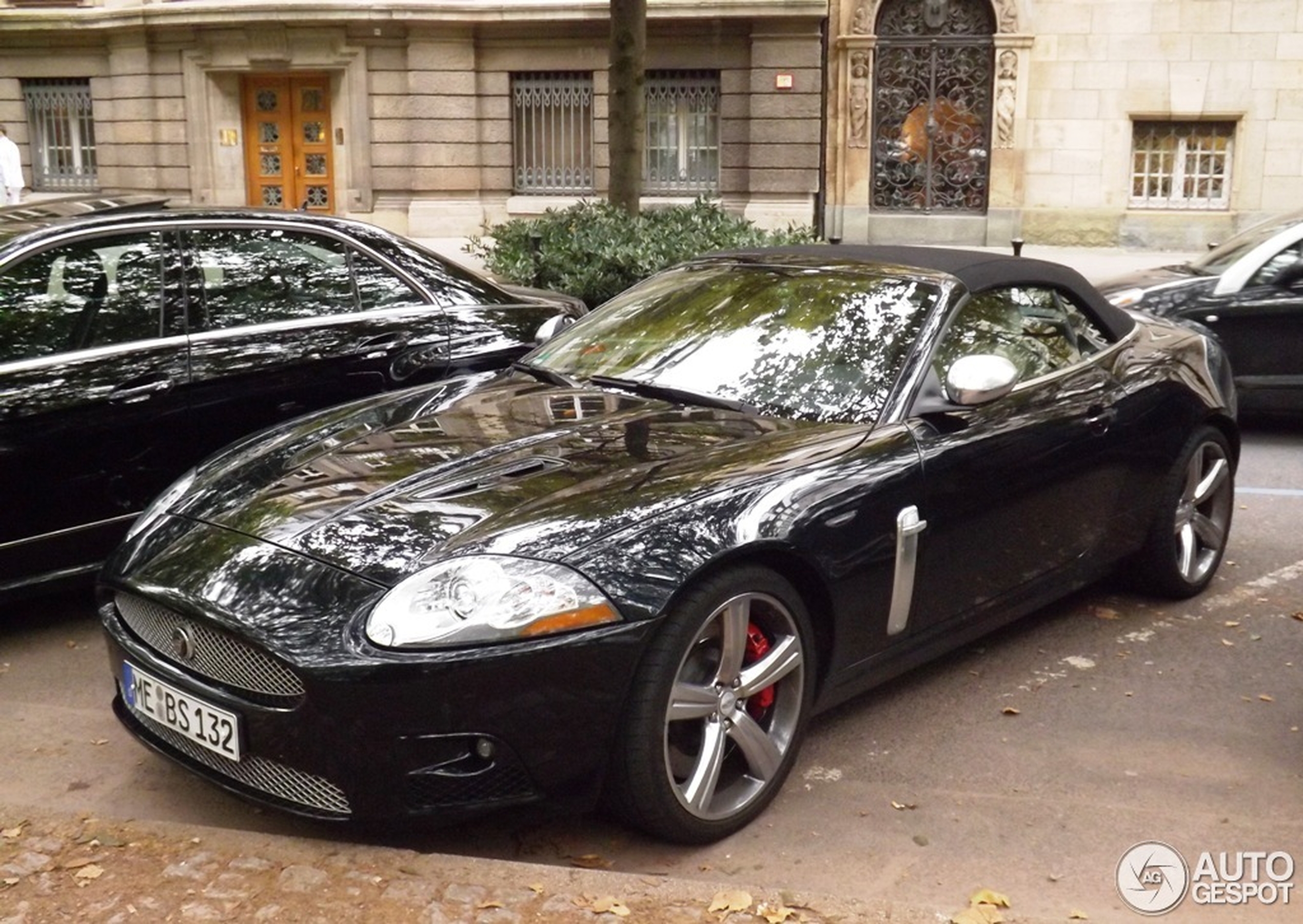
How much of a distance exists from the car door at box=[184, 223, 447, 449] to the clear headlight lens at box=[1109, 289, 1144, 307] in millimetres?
4780

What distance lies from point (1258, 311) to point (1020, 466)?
4.81 meters

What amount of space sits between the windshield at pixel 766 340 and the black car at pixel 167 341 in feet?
3.51

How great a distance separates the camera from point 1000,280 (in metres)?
5.05

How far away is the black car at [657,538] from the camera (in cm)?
346

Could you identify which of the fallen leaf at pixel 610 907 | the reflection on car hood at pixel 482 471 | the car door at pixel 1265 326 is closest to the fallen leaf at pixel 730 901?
the fallen leaf at pixel 610 907

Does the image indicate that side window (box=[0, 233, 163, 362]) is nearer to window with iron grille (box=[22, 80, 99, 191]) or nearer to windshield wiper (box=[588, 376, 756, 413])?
windshield wiper (box=[588, 376, 756, 413])

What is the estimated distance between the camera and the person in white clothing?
18.9 meters

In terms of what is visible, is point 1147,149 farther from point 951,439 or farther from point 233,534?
point 233,534

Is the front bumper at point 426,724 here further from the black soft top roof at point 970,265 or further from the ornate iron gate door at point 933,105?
the ornate iron gate door at point 933,105

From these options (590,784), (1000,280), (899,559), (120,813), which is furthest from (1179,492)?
(120,813)

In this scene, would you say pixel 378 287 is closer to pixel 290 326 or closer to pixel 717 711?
pixel 290 326

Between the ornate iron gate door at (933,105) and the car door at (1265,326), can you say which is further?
the ornate iron gate door at (933,105)

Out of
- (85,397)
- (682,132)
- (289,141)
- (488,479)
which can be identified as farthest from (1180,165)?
(488,479)

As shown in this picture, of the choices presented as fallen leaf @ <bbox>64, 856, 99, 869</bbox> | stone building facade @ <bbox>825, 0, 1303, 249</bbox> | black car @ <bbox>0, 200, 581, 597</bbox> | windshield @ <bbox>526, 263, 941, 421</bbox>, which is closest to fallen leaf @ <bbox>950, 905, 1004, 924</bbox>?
windshield @ <bbox>526, 263, 941, 421</bbox>
